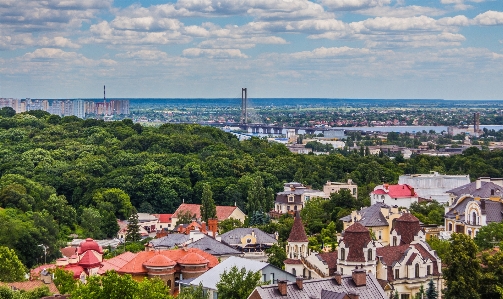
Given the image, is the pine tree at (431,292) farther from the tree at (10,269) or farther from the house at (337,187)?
the house at (337,187)

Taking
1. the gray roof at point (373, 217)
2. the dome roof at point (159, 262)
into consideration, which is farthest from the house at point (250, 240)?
the dome roof at point (159, 262)

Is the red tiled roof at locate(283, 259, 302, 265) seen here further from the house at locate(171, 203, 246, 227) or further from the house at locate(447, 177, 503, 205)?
the house at locate(171, 203, 246, 227)

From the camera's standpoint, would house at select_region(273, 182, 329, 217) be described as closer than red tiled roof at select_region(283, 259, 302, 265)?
No

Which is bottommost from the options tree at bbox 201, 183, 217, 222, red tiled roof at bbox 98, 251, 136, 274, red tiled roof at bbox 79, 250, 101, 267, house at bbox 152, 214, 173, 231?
house at bbox 152, 214, 173, 231

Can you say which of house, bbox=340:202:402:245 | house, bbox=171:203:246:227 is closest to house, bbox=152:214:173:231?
house, bbox=171:203:246:227

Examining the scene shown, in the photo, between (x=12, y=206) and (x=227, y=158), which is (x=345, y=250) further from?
(x=227, y=158)

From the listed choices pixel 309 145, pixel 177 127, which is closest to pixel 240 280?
pixel 177 127
